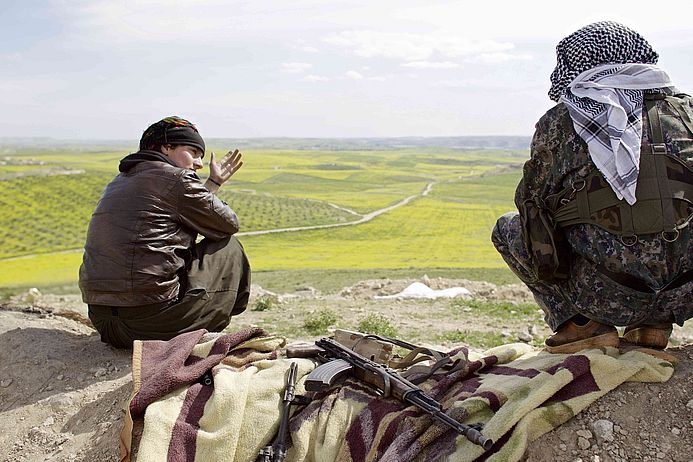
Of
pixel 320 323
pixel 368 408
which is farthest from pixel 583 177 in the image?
pixel 320 323

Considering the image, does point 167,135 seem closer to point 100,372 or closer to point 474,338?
point 100,372

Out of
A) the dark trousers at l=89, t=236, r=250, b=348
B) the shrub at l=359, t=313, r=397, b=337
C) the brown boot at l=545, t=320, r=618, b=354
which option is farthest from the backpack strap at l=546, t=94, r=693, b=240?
the shrub at l=359, t=313, r=397, b=337

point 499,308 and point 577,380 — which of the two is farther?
point 499,308

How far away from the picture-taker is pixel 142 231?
4770 millimetres

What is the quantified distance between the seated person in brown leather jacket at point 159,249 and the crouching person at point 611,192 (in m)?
2.46

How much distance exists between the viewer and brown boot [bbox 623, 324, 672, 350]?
382 centimetres

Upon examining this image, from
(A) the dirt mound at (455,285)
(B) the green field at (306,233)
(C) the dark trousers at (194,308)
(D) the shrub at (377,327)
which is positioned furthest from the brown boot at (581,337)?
(B) the green field at (306,233)

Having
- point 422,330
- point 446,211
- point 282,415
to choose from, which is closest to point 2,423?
point 282,415

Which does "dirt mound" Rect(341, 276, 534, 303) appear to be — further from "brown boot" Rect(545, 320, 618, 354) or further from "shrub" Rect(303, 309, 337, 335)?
"brown boot" Rect(545, 320, 618, 354)

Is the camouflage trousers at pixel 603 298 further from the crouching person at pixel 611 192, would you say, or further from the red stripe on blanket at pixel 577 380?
the red stripe on blanket at pixel 577 380

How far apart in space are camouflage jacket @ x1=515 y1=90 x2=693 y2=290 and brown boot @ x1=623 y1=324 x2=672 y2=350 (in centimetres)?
46

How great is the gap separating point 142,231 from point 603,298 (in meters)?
3.12

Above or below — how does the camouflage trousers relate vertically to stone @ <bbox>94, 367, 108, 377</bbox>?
above

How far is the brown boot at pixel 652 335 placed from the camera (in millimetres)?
3820
